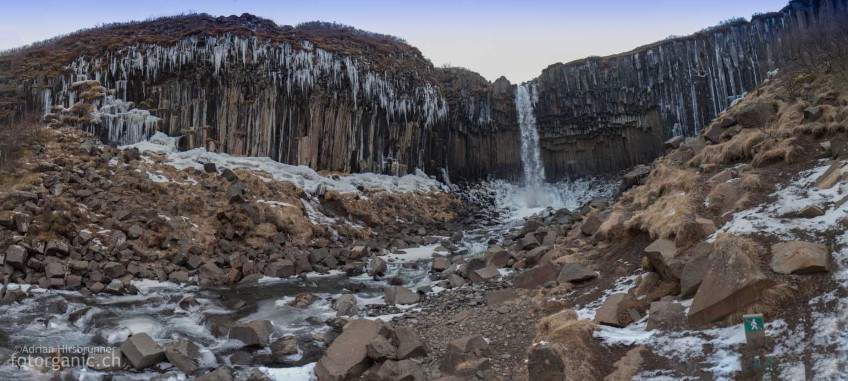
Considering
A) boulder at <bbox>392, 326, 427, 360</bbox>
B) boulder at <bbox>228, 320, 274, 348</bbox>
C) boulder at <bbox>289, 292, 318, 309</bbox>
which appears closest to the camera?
boulder at <bbox>392, 326, 427, 360</bbox>

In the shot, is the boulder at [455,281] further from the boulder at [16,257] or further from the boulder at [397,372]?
the boulder at [16,257]

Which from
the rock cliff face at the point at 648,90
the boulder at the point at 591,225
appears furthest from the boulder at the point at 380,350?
the rock cliff face at the point at 648,90

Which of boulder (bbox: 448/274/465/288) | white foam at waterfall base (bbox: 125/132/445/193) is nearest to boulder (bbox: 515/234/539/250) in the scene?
boulder (bbox: 448/274/465/288)

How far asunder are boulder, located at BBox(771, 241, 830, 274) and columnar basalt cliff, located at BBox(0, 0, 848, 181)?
21.8 m

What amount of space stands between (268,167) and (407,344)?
19.4 metres

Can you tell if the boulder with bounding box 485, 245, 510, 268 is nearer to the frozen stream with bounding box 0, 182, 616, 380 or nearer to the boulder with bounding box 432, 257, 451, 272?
the frozen stream with bounding box 0, 182, 616, 380

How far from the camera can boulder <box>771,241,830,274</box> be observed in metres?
6.08

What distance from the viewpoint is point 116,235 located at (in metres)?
16.1

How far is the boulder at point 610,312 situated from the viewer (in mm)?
7238

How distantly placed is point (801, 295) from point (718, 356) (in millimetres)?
1325

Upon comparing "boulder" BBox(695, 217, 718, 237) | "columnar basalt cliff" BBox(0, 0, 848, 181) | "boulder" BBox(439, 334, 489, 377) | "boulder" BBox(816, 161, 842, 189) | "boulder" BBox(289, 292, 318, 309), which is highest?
"columnar basalt cliff" BBox(0, 0, 848, 181)

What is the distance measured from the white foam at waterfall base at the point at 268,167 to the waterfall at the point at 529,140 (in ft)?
37.2

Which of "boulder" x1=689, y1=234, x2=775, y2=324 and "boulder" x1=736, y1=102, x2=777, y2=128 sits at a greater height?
"boulder" x1=736, y1=102, x2=777, y2=128

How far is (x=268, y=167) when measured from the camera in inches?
1009
